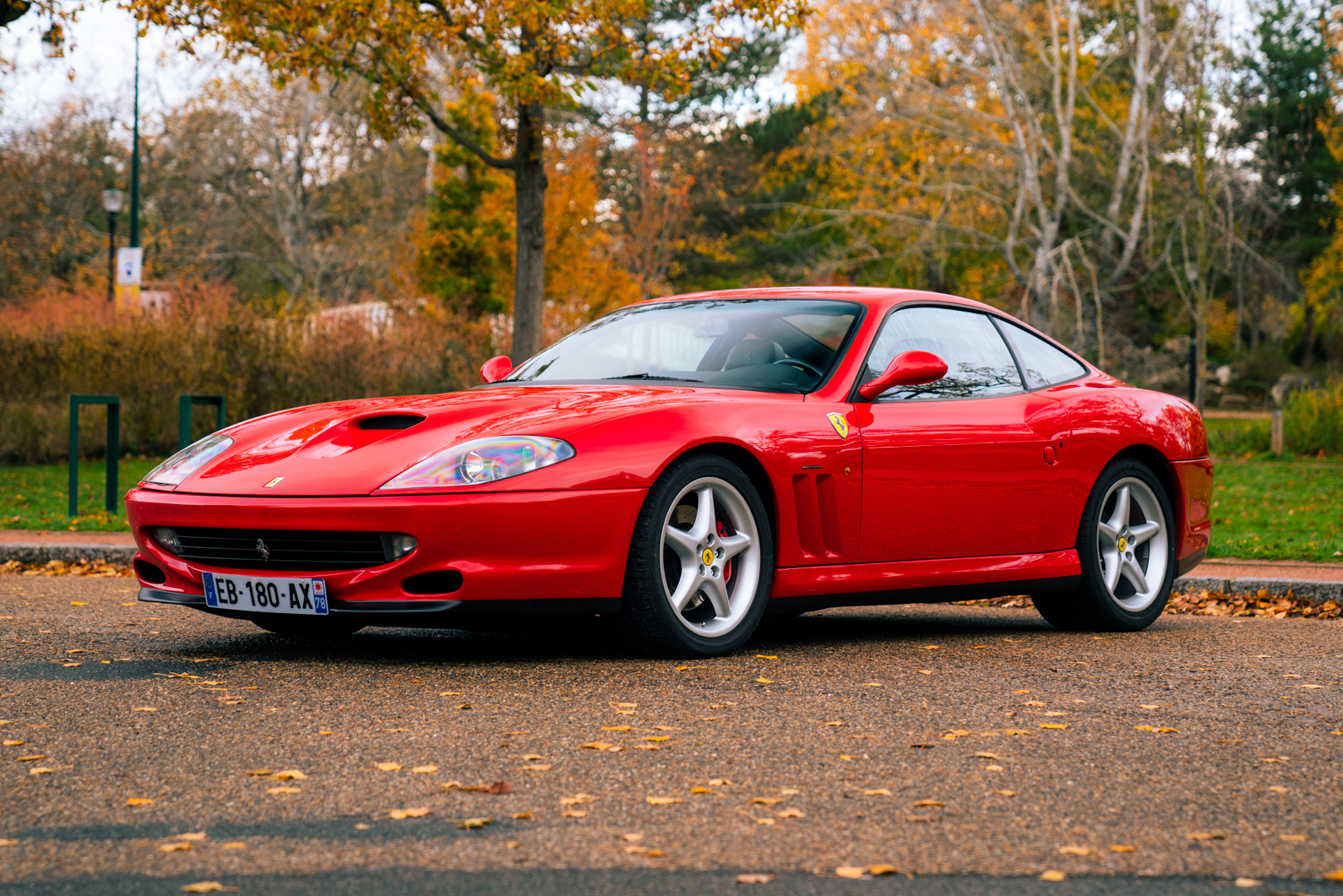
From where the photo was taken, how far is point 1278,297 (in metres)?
44.8

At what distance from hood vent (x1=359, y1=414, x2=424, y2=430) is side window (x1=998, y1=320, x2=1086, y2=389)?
9.24ft

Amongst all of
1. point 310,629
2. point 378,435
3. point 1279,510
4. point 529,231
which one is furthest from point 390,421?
point 1279,510

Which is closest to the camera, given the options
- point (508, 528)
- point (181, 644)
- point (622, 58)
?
point (508, 528)

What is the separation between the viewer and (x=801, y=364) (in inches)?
243

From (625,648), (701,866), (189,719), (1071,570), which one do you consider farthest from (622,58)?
(701,866)

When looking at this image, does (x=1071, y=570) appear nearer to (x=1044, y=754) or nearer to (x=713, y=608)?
(x=713, y=608)

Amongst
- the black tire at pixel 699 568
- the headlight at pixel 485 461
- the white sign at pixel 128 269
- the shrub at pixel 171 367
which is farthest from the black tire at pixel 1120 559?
the white sign at pixel 128 269

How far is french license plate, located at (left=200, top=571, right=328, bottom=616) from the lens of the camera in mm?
5113

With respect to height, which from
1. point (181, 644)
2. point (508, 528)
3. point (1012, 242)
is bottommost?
point (181, 644)

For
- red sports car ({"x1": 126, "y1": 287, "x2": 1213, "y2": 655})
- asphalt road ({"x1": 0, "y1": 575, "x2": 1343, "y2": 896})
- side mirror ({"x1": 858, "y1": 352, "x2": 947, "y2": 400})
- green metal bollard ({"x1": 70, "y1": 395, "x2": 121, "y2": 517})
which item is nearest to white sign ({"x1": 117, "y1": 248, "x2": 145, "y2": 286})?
green metal bollard ({"x1": 70, "y1": 395, "x2": 121, "y2": 517})

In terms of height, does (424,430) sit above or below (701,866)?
above

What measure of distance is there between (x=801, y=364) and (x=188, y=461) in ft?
7.78

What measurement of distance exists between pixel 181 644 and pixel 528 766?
2617 mm

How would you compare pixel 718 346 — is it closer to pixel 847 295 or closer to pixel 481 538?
pixel 847 295
